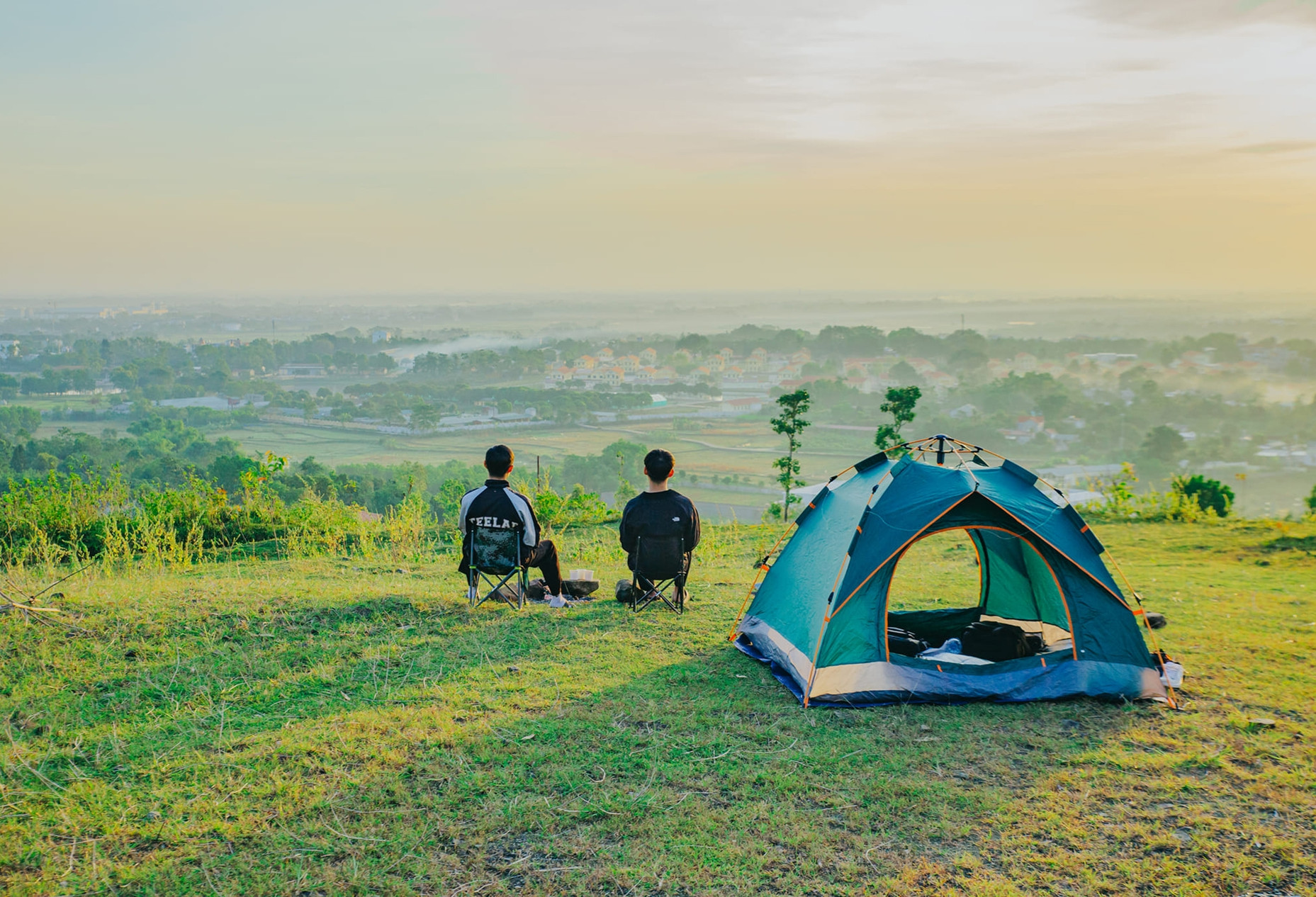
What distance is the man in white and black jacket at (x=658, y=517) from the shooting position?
818 cm

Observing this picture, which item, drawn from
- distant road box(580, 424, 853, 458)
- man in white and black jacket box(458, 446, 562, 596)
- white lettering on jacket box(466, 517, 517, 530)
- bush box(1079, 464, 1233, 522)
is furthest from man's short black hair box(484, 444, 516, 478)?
distant road box(580, 424, 853, 458)

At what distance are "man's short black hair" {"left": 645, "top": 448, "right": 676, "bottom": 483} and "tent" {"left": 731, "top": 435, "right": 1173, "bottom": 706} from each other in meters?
1.66

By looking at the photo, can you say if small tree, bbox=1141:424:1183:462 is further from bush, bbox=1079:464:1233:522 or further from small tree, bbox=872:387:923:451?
small tree, bbox=872:387:923:451

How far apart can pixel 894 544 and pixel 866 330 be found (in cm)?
7853

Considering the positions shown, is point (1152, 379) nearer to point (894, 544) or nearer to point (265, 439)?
point (265, 439)

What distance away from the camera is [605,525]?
14141mm

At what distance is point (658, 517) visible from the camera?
8180mm

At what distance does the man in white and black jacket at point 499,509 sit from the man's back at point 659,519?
90 centimetres

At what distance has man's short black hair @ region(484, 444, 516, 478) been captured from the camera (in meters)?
7.77

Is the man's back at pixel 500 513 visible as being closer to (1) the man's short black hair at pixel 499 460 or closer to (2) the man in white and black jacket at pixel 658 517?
(1) the man's short black hair at pixel 499 460

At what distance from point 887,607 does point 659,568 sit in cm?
256

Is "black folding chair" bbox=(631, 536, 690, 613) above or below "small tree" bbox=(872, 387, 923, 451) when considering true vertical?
below

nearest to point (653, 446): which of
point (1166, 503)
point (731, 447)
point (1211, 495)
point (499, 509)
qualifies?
point (731, 447)

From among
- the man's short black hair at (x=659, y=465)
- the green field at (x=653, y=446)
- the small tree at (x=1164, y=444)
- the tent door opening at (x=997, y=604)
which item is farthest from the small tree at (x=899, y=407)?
the small tree at (x=1164, y=444)
